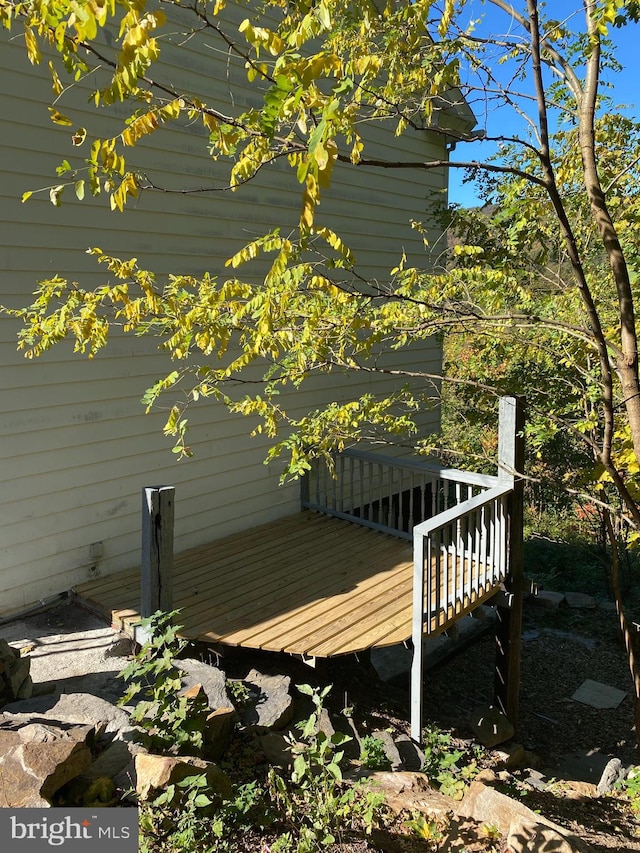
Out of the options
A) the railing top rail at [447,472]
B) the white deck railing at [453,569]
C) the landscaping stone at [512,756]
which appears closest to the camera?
the white deck railing at [453,569]

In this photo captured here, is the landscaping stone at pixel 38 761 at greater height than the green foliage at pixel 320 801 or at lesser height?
greater

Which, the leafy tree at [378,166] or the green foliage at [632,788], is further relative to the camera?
the green foliage at [632,788]

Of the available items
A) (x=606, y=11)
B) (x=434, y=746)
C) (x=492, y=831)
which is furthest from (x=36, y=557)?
(x=606, y=11)

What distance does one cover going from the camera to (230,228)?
6105 mm

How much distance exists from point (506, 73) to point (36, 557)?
14.1ft

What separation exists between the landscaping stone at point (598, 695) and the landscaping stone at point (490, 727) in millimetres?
1588

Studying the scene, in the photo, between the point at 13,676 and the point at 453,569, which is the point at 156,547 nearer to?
the point at 13,676

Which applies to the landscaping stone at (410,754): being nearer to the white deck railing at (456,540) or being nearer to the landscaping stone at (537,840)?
the white deck railing at (456,540)

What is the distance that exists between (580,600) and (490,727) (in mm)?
3923

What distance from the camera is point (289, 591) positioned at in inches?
200

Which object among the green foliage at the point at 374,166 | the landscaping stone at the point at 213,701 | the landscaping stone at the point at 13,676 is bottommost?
the landscaping stone at the point at 213,701

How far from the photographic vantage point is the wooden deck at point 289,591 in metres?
4.39

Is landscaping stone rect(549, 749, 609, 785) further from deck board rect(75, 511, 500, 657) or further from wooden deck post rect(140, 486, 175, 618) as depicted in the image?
wooden deck post rect(140, 486, 175, 618)

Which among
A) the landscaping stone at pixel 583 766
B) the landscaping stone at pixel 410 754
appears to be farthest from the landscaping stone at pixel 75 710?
the landscaping stone at pixel 583 766
